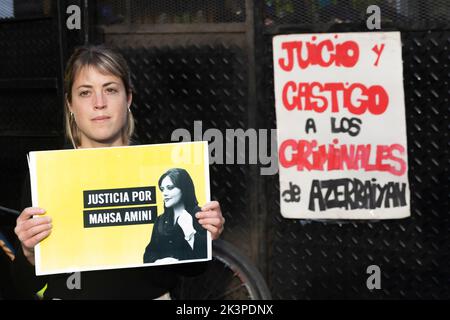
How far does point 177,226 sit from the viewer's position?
10.8 feet

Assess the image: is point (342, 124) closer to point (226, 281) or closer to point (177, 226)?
point (226, 281)

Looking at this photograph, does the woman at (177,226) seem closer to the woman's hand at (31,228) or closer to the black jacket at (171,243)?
the black jacket at (171,243)

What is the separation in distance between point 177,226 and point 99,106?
25.4 inches

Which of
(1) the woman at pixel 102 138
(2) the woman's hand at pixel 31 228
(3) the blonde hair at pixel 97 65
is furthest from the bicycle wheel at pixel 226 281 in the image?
(2) the woman's hand at pixel 31 228

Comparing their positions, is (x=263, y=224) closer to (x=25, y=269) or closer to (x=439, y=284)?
(x=439, y=284)

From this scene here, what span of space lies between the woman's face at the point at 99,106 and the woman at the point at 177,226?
322mm

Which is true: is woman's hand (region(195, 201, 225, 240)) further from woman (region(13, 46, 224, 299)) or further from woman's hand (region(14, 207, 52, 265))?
woman's hand (region(14, 207, 52, 265))

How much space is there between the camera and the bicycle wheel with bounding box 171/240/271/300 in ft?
14.4

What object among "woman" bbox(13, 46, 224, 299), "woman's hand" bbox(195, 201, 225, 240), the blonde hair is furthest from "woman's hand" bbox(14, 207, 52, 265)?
"woman's hand" bbox(195, 201, 225, 240)

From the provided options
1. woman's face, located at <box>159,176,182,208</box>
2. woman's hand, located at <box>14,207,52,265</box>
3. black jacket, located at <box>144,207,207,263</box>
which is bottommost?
black jacket, located at <box>144,207,207,263</box>

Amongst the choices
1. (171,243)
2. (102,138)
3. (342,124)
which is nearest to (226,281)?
(342,124)

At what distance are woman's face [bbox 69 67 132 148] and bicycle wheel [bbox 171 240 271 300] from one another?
137cm

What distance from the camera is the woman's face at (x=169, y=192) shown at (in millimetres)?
3281

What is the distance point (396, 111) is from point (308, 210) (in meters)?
0.77
